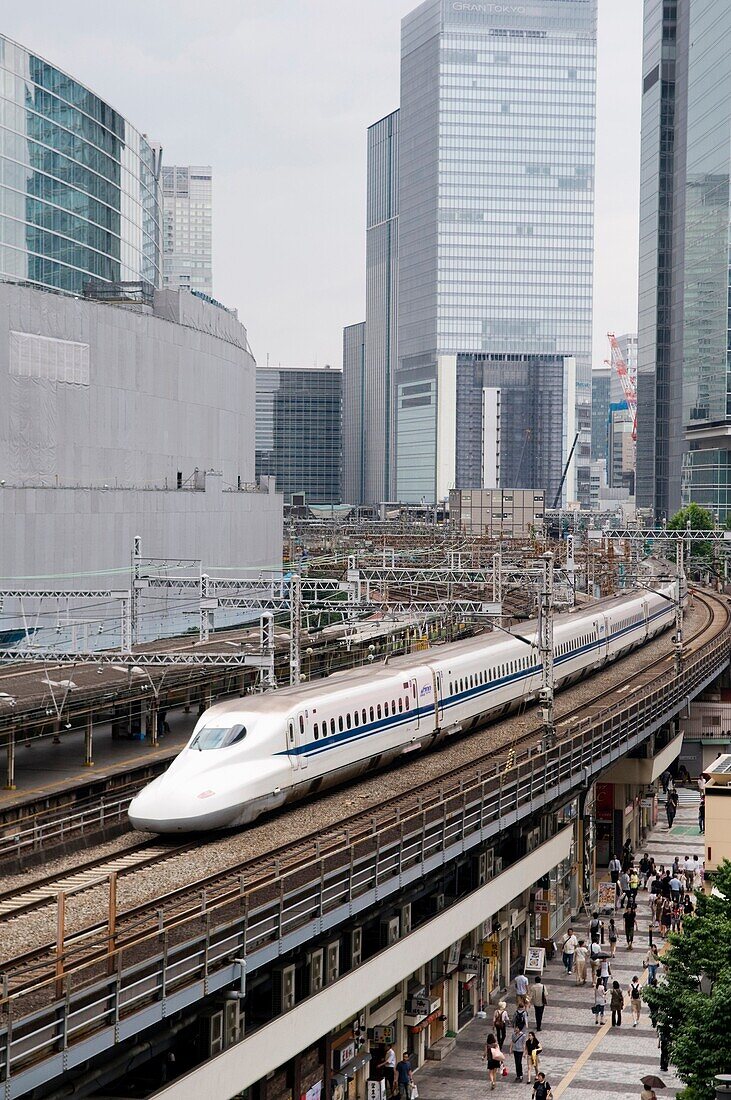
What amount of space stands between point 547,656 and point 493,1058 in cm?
1599

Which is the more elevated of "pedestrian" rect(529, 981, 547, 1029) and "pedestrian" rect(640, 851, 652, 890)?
"pedestrian" rect(529, 981, 547, 1029)

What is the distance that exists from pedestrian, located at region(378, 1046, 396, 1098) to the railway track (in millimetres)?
4620

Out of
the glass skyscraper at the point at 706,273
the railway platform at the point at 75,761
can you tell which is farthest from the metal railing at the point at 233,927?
the glass skyscraper at the point at 706,273

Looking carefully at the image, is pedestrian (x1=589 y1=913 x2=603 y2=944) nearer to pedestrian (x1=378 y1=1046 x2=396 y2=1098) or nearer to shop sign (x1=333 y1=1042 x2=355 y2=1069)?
pedestrian (x1=378 y1=1046 x2=396 y2=1098)

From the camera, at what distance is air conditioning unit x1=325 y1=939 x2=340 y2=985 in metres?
26.4

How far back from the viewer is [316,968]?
84.8 feet

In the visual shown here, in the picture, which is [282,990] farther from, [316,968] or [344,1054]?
[344,1054]

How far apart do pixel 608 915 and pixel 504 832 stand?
36.2ft

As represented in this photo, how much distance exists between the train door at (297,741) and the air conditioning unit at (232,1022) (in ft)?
33.3

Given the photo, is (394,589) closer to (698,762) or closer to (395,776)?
(698,762)

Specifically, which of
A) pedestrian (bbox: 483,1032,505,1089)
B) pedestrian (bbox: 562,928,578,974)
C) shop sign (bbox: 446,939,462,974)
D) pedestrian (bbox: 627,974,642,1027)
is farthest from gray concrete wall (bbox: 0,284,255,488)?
pedestrian (bbox: 483,1032,505,1089)

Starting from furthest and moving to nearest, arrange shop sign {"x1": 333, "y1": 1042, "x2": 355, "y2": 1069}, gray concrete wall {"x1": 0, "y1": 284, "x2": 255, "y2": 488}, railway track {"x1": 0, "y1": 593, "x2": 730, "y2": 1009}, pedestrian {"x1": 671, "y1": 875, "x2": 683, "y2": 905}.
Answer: gray concrete wall {"x1": 0, "y1": 284, "x2": 255, "y2": 488} → pedestrian {"x1": 671, "y1": 875, "x2": 683, "y2": 905} → shop sign {"x1": 333, "y1": 1042, "x2": 355, "y2": 1069} → railway track {"x1": 0, "y1": 593, "x2": 730, "y2": 1009}

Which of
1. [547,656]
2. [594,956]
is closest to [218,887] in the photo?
[594,956]

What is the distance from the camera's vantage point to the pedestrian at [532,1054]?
32.0m
